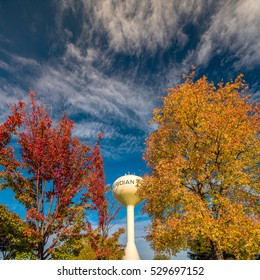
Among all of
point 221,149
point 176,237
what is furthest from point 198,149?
point 176,237

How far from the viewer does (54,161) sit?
415 inches

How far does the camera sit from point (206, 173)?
13156 mm

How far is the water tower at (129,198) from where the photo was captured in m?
40.7

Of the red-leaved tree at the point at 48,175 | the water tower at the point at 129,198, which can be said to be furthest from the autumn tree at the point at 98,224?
the water tower at the point at 129,198

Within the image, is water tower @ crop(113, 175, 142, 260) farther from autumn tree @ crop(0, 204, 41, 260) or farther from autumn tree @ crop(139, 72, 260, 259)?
autumn tree @ crop(0, 204, 41, 260)

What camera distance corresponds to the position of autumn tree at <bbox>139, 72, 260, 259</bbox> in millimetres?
11742

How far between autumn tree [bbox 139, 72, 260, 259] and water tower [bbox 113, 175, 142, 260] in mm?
24993

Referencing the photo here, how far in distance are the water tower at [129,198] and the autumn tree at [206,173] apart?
2499 centimetres

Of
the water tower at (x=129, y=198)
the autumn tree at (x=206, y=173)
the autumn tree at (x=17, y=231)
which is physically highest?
the water tower at (x=129, y=198)

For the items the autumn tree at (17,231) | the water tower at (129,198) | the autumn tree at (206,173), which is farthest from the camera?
the water tower at (129,198)

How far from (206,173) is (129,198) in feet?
97.3

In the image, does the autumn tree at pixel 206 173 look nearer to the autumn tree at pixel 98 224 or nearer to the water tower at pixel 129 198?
the autumn tree at pixel 98 224
